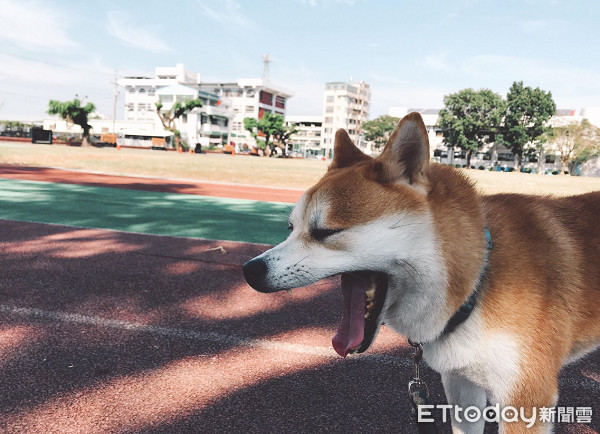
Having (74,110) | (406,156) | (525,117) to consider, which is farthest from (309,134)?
(406,156)

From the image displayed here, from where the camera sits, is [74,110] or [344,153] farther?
[74,110]

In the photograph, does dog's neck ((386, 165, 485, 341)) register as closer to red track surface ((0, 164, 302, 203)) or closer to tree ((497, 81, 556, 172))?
red track surface ((0, 164, 302, 203))

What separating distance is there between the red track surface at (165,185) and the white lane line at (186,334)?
1032 centimetres

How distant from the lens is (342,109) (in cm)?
12594

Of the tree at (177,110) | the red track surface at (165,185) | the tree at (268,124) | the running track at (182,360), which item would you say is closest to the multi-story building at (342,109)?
the tree at (268,124)

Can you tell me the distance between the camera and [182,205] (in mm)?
11719

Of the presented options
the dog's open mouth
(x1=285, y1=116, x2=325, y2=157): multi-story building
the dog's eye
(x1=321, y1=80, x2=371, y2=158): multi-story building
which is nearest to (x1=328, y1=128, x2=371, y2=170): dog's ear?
the dog's eye

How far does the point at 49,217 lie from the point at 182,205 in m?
3.49

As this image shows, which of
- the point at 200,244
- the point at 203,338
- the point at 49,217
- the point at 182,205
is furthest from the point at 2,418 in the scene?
the point at 182,205

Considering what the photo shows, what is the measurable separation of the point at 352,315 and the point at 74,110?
62481 millimetres

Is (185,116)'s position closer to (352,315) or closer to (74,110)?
(74,110)

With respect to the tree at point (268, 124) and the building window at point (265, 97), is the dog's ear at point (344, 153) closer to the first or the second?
the tree at point (268, 124)

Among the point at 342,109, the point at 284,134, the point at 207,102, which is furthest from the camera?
the point at 342,109

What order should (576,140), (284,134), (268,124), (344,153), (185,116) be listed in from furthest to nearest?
(284,134)
(185,116)
(268,124)
(576,140)
(344,153)
